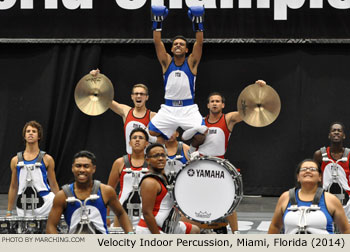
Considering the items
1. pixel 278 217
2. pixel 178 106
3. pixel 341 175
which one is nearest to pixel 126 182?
pixel 178 106

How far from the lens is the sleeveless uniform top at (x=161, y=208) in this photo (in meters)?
7.53

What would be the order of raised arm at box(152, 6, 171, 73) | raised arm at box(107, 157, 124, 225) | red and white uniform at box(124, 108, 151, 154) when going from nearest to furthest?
raised arm at box(107, 157, 124, 225)
raised arm at box(152, 6, 171, 73)
red and white uniform at box(124, 108, 151, 154)

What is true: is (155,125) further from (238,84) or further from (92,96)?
(238,84)

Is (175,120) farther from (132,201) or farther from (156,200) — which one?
(156,200)

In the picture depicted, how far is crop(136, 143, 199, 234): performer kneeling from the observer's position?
290 inches

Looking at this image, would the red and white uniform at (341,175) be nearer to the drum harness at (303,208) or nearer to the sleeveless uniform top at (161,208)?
the sleeveless uniform top at (161,208)

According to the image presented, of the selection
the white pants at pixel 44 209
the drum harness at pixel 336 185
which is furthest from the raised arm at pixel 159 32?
the drum harness at pixel 336 185

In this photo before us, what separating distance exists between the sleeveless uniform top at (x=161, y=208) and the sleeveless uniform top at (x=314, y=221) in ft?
4.24

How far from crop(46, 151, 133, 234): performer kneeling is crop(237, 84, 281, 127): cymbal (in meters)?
3.10

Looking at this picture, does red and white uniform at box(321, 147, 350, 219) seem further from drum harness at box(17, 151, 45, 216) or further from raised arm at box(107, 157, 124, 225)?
drum harness at box(17, 151, 45, 216)

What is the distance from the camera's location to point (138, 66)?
47.4 feet

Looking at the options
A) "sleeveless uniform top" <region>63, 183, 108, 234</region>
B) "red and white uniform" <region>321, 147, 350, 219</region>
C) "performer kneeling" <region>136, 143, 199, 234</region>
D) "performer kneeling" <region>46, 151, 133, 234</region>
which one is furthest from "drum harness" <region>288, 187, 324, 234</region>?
"red and white uniform" <region>321, 147, 350, 219</region>

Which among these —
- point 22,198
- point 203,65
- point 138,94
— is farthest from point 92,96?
point 203,65

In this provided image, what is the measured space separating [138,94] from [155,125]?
555 mm
